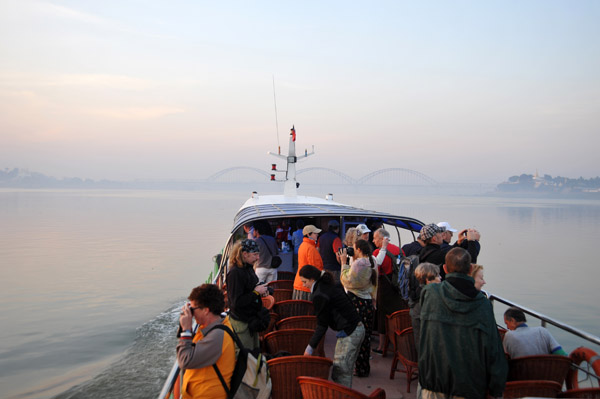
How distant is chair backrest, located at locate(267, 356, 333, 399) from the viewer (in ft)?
11.7

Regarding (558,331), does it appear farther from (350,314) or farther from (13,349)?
(13,349)

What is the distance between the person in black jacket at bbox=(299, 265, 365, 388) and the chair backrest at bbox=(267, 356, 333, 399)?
48cm

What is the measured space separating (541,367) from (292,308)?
2.82 metres

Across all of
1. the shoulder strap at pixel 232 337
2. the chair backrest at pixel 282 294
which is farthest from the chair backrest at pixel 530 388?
the chair backrest at pixel 282 294

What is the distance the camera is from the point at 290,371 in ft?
11.8

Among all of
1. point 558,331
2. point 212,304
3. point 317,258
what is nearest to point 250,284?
point 212,304

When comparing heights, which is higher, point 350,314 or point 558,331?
point 350,314

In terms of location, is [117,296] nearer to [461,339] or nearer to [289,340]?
[289,340]

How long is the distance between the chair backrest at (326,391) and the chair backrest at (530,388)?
94cm

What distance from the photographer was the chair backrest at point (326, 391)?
2982 mm

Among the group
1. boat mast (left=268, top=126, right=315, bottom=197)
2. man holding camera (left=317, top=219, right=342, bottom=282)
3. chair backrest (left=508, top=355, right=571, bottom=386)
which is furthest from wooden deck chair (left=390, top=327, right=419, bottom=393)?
boat mast (left=268, top=126, right=315, bottom=197)

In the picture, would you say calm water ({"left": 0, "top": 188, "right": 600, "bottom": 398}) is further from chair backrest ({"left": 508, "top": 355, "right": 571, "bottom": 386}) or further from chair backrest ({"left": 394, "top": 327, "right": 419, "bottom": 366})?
chair backrest ({"left": 508, "top": 355, "right": 571, "bottom": 386})

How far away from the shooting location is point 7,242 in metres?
31.0

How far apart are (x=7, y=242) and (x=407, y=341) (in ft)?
111
